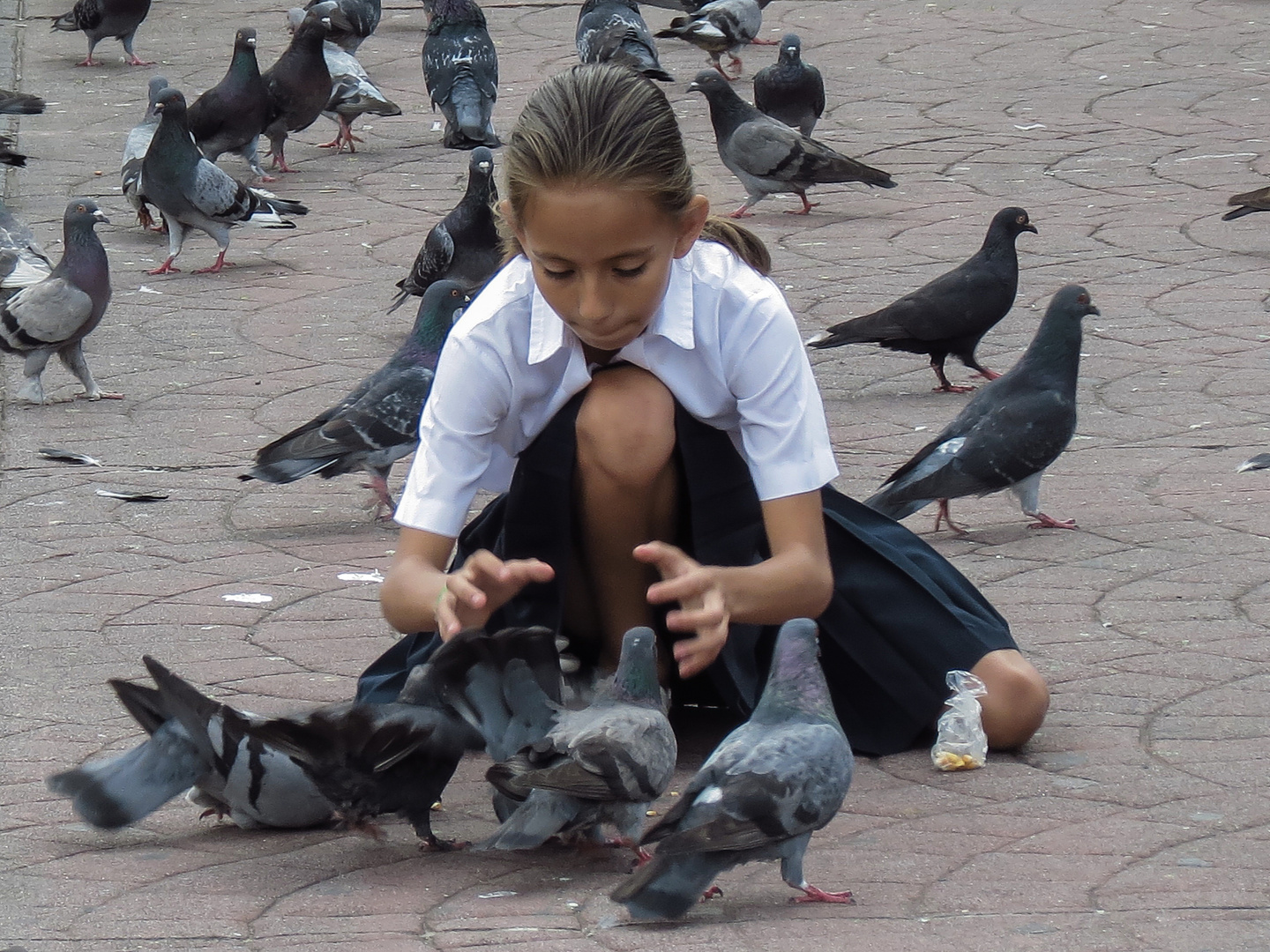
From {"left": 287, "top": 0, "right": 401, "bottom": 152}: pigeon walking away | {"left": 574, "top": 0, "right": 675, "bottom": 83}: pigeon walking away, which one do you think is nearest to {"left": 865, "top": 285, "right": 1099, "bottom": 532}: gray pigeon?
{"left": 287, "top": 0, "right": 401, "bottom": 152}: pigeon walking away

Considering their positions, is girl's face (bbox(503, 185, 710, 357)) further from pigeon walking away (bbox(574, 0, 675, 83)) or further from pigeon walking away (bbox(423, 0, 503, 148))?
pigeon walking away (bbox(574, 0, 675, 83))

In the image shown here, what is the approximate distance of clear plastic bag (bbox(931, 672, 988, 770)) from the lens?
11.4 feet

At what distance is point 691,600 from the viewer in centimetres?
277

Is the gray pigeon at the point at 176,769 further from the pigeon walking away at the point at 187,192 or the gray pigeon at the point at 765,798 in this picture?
the pigeon walking away at the point at 187,192

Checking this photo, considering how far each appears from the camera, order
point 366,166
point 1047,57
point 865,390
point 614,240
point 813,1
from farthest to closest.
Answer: point 813,1 < point 1047,57 < point 366,166 < point 865,390 < point 614,240

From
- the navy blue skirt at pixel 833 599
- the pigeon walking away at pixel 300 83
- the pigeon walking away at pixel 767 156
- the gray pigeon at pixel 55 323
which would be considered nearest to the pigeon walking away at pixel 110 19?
the pigeon walking away at pixel 300 83

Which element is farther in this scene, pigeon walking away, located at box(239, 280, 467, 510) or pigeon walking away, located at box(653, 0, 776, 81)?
pigeon walking away, located at box(653, 0, 776, 81)

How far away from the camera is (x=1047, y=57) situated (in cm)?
1264

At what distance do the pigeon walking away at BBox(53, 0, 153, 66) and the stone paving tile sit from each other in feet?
2.33

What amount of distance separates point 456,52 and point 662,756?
871 centimetres

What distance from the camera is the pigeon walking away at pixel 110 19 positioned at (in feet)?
43.0

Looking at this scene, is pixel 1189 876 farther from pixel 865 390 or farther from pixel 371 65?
pixel 371 65

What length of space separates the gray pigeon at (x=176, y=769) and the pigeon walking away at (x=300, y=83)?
797 cm

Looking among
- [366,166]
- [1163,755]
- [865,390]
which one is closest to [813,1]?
[366,166]
